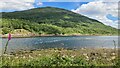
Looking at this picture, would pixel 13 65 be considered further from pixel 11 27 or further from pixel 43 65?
pixel 11 27

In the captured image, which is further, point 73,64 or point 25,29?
point 25,29

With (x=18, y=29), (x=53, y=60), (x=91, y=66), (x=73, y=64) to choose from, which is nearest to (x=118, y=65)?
(x=91, y=66)

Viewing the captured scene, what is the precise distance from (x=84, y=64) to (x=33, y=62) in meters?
2.08

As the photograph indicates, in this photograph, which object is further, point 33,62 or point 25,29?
point 25,29

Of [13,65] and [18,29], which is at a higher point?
[13,65]

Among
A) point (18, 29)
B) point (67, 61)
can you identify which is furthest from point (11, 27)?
point (67, 61)

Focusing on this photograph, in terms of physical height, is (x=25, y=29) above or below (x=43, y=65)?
below

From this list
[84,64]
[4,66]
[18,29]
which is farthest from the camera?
[18,29]

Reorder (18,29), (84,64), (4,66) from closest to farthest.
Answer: (4,66)
(84,64)
(18,29)

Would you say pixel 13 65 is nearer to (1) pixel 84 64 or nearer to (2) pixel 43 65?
(2) pixel 43 65

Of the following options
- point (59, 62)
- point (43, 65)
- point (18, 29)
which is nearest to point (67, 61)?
point (59, 62)

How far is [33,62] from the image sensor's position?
12523 mm

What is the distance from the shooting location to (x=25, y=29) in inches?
7805

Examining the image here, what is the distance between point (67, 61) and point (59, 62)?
0.49 metres
